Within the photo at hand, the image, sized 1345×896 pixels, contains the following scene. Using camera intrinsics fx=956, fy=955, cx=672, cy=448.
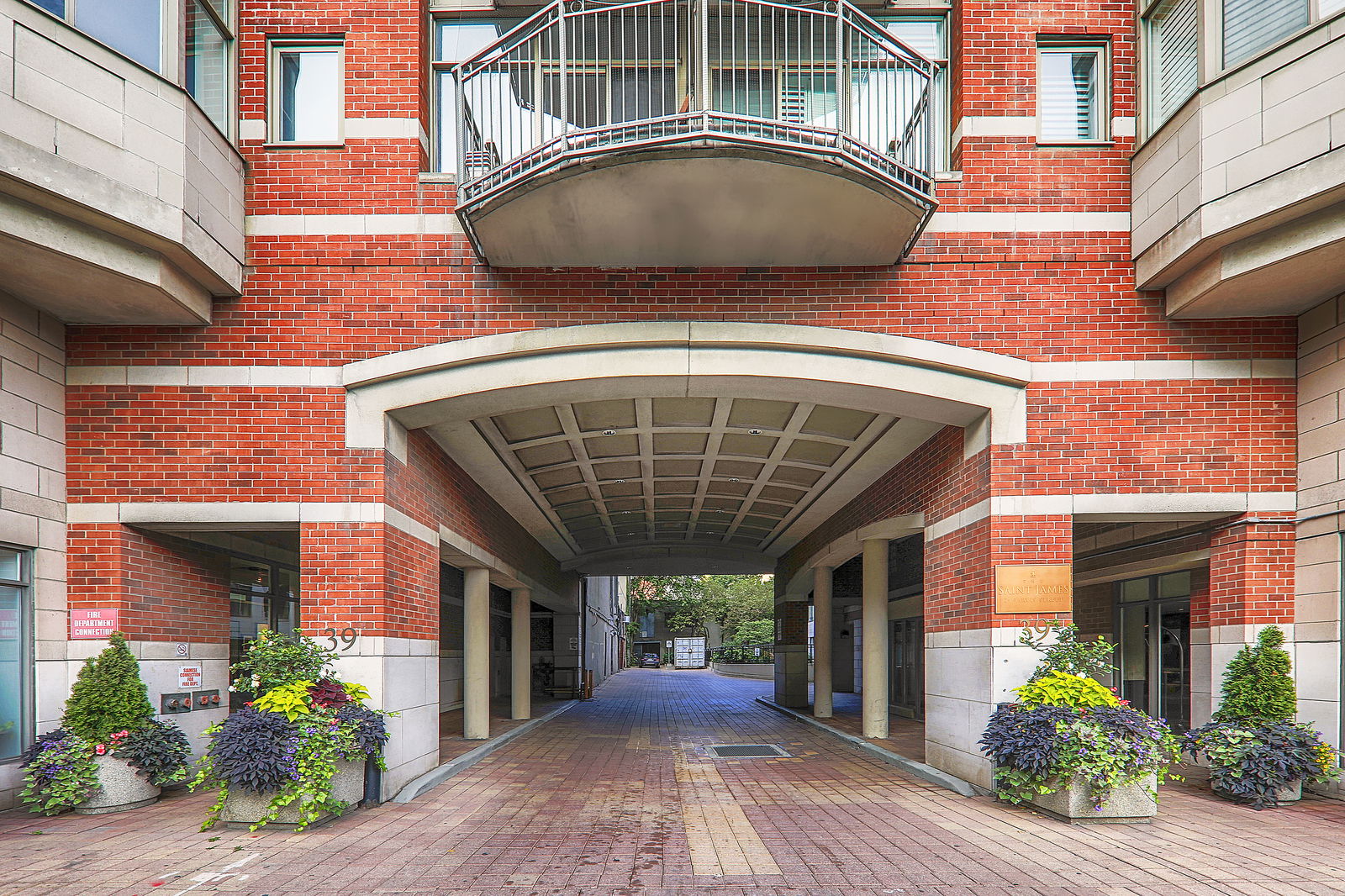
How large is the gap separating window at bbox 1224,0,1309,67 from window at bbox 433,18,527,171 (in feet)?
21.2

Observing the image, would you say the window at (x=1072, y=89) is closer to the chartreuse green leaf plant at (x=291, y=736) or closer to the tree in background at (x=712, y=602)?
the chartreuse green leaf plant at (x=291, y=736)

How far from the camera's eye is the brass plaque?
891 centimetres

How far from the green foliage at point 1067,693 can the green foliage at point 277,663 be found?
6238 millimetres

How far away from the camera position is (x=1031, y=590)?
8.95m

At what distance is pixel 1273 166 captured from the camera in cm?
783

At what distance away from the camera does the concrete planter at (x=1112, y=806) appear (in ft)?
25.6

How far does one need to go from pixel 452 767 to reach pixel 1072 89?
389 inches

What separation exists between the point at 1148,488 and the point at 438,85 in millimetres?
8301

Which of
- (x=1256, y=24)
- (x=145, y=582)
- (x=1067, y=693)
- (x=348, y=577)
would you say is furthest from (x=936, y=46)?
(x=145, y=582)

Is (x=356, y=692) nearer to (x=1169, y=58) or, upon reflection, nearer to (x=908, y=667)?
(x=1169, y=58)

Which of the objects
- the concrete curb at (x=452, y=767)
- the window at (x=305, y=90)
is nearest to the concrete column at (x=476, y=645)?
the concrete curb at (x=452, y=767)

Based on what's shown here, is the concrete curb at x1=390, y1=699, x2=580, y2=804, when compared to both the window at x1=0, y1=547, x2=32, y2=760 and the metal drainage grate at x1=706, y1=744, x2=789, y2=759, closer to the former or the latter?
the metal drainage grate at x1=706, y1=744, x2=789, y2=759

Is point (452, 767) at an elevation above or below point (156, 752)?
below

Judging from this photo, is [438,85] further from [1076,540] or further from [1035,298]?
[1076,540]
